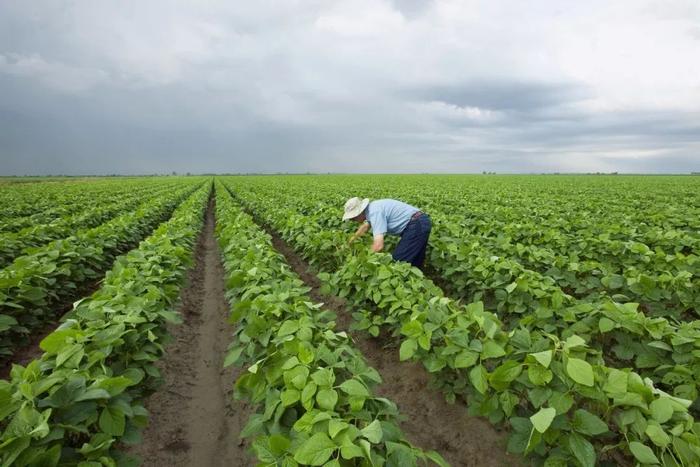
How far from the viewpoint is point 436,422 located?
11.3 ft

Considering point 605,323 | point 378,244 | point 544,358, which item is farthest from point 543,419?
point 378,244

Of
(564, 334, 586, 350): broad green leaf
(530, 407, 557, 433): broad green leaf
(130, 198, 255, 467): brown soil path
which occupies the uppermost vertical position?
(564, 334, 586, 350): broad green leaf

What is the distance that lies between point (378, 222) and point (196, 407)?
3.25m

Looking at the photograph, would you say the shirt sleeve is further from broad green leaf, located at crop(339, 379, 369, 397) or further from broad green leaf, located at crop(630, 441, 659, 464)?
broad green leaf, located at crop(630, 441, 659, 464)

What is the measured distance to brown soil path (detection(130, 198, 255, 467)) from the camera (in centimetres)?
313

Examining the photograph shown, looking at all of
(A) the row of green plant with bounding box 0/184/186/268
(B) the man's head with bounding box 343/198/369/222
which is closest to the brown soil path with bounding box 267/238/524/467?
(B) the man's head with bounding box 343/198/369/222

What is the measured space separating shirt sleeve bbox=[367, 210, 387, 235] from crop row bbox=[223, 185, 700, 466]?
5.02ft

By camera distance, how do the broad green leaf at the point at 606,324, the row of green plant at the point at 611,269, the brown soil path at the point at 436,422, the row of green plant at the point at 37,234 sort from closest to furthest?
the broad green leaf at the point at 606,324 < the brown soil path at the point at 436,422 < the row of green plant at the point at 611,269 < the row of green plant at the point at 37,234

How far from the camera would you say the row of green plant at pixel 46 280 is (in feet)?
14.0

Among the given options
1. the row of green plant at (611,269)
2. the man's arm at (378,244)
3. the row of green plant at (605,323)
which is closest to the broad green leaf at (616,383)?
the row of green plant at (605,323)

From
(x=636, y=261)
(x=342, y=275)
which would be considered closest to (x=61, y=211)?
(x=342, y=275)

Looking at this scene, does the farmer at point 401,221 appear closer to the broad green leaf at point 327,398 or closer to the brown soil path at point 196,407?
the brown soil path at point 196,407

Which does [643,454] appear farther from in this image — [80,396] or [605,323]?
[80,396]

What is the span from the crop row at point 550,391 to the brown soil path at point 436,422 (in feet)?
0.91
